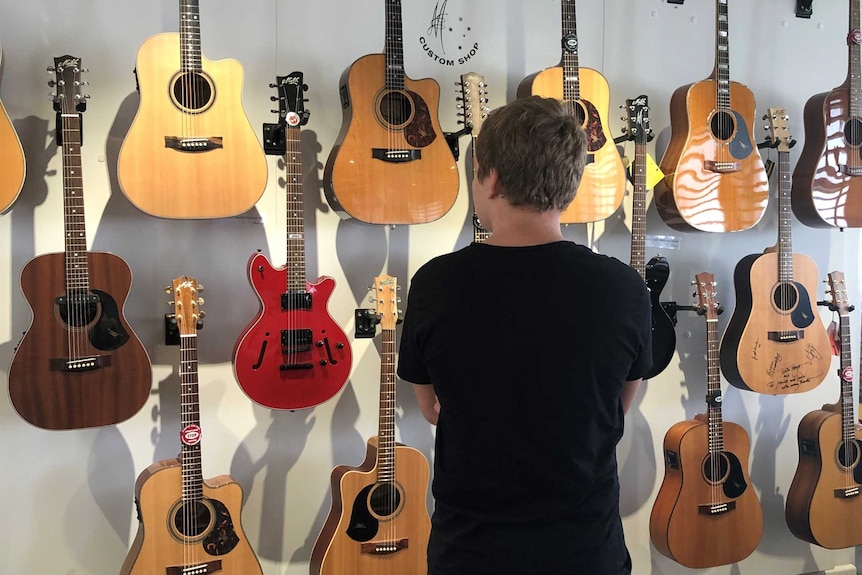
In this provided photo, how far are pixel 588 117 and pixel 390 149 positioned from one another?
27.7 inches

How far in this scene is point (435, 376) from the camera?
1237mm

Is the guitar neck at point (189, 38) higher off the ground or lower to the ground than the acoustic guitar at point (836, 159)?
higher

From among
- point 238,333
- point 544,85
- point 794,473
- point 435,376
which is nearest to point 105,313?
point 238,333

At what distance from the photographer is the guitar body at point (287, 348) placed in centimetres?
211

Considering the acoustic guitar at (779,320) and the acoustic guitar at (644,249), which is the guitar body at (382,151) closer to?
the acoustic guitar at (644,249)

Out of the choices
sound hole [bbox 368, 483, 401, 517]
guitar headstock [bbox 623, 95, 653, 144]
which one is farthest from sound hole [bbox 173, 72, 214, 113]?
guitar headstock [bbox 623, 95, 653, 144]

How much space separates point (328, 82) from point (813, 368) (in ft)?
6.78

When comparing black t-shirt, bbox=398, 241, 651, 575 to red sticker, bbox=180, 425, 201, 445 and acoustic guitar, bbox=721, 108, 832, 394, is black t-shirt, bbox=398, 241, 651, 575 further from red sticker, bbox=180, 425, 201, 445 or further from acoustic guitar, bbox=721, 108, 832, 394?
acoustic guitar, bbox=721, 108, 832, 394

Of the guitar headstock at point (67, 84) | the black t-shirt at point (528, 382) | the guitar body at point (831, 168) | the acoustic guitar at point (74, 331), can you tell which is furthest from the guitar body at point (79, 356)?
the guitar body at point (831, 168)

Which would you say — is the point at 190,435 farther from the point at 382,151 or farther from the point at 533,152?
the point at 533,152

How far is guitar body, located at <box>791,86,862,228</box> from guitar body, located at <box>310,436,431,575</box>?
176cm

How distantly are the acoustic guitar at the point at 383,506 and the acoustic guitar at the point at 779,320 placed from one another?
4.13 ft

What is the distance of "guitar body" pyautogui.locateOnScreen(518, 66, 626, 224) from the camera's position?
2.40 meters

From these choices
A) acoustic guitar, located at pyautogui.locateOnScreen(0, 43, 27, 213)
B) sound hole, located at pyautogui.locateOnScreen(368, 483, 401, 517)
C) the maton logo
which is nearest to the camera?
acoustic guitar, located at pyautogui.locateOnScreen(0, 43, 27, 213)
